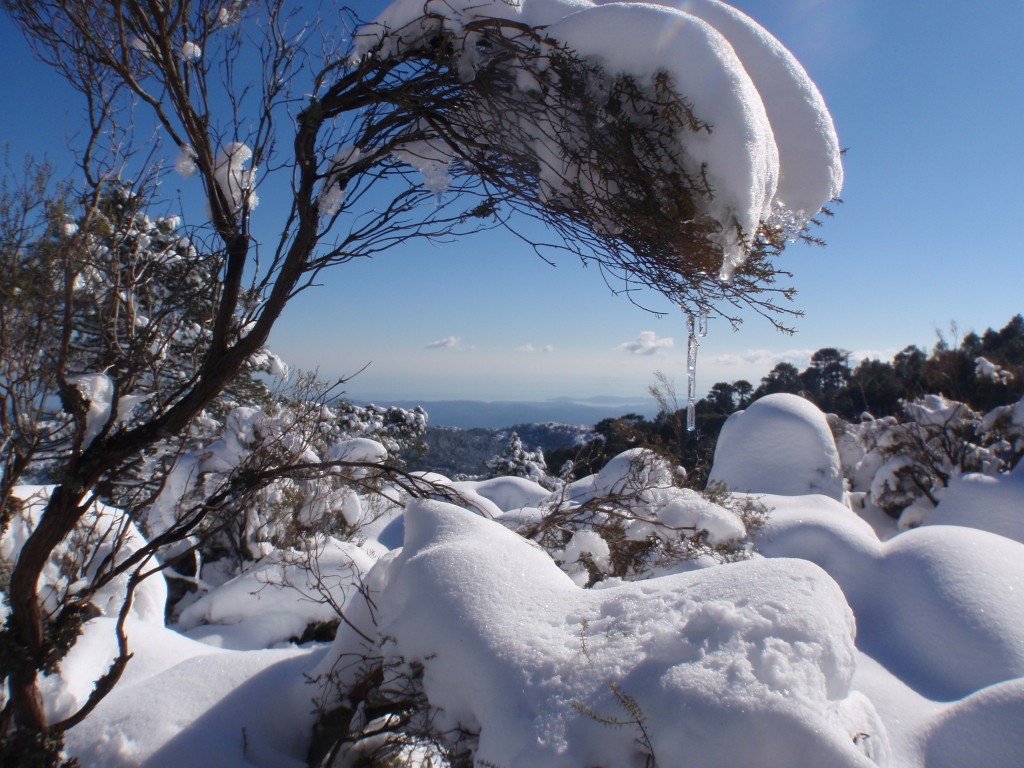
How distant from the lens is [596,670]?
1.95 m

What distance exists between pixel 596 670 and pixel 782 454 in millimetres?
11635

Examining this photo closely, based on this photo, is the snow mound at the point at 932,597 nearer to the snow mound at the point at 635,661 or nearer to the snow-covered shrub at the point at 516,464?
the snow mound at the point at 635,661

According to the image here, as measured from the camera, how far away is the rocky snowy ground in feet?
5.70

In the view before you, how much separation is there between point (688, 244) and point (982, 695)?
3479 millimetres

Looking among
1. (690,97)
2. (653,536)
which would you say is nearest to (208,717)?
(690,97)

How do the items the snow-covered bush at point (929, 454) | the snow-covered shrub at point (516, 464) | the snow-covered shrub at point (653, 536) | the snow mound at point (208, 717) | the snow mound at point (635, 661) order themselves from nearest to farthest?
1. the snow mound at point (635, 661)
2. the snow mound at point (208, 717)
3. the snow-covered shrub at point (653, 536)
4. the snow-covered bush at point (929, 454)
5. the snow-covered shrub at point (516, 464)

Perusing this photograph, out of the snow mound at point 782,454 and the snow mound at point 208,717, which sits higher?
the snow mound at point 208,717

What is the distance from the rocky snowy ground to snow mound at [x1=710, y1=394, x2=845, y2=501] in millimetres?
6175

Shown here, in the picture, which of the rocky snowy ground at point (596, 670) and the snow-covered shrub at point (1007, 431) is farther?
the snow-covered shrub at point (1007, 431)

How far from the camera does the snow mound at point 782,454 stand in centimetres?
1190

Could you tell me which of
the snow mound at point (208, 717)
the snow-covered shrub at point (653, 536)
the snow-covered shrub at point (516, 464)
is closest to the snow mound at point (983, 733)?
the snow-covered shrub at point (653, 536)

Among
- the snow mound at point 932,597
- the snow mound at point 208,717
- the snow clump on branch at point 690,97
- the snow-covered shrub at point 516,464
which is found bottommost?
the snow-covered shrub at point 516,464

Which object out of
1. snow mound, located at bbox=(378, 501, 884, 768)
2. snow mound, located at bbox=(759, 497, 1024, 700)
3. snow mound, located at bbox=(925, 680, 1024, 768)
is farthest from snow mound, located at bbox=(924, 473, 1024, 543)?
snow mound, located at bbox=(378, 501, 884, 768)

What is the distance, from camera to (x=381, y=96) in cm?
212
